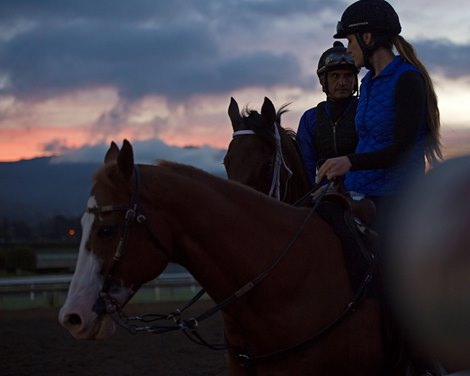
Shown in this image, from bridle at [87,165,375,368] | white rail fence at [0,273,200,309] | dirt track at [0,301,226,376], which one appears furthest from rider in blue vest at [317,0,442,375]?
white rail fence at [0,273,200,309]

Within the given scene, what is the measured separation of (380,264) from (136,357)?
7.81 m

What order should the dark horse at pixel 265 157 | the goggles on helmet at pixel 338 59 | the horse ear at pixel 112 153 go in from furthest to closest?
1. the goggles on helmet at pixel 338 59
2. the dark horse at pixel 265 157
3. the horse ear at pixel 112 153

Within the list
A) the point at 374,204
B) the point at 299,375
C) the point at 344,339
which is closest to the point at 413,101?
the point at 374,204

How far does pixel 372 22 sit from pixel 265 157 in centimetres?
164

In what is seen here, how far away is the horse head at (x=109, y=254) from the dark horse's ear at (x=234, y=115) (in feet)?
8.53

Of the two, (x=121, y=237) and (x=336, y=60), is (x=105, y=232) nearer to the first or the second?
(x=121, y=237)

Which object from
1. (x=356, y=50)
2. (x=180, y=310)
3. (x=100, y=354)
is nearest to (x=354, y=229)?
(x=180, y=310)

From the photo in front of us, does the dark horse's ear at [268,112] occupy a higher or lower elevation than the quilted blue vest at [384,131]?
higher

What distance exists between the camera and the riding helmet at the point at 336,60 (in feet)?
19.5

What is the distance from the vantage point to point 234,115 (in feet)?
20.0

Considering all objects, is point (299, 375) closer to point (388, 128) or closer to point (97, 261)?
point (97, 261)

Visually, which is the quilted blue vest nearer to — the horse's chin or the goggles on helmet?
the goggles on helmet

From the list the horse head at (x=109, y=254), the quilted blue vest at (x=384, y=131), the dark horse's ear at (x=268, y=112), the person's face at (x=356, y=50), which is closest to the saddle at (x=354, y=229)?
the quilted blue vest at (x=384, y=131)

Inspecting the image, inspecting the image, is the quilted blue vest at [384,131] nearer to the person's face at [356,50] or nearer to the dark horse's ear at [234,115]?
the person's face at [356,50]
